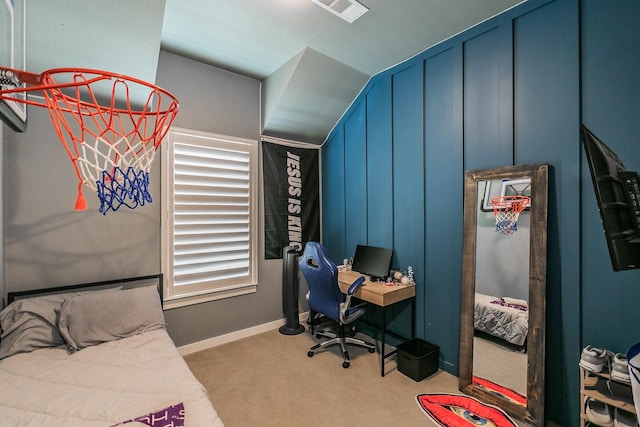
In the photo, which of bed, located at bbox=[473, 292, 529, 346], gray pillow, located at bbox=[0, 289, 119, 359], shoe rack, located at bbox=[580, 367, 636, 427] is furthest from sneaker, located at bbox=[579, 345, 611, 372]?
gray pillow, located at bbox=[0, 289, 119, 359]

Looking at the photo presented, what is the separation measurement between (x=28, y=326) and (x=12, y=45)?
1.80 metres

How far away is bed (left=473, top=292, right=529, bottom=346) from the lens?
2041 mm

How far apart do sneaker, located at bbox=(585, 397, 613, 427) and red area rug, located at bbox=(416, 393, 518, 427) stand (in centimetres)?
46

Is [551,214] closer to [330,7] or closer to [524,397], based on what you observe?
[524,397]

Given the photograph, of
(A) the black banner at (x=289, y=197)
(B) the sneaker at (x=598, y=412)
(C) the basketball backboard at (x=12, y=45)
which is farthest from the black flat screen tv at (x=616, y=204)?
(A) the black banner at (x=289, y=197)

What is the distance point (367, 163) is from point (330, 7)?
1609 mm

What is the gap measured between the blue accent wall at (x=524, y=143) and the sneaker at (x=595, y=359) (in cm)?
14

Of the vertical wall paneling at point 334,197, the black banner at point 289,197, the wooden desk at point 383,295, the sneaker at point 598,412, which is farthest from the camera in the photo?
the vertical wall paneling at point 334,197

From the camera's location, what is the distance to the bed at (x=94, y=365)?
1.30 meters

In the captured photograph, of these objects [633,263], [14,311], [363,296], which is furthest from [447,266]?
[14,311]

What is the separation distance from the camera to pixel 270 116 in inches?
129

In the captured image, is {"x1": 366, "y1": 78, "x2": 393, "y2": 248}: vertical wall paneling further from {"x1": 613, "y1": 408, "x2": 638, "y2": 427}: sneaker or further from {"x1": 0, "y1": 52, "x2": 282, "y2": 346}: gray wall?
{"x1": 613, "y1": 408, "x2": 638, "y2": 427}: sneaker

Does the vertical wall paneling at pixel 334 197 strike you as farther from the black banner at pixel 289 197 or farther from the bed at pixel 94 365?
the bed at pixel 94 365

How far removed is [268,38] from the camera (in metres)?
2.56
